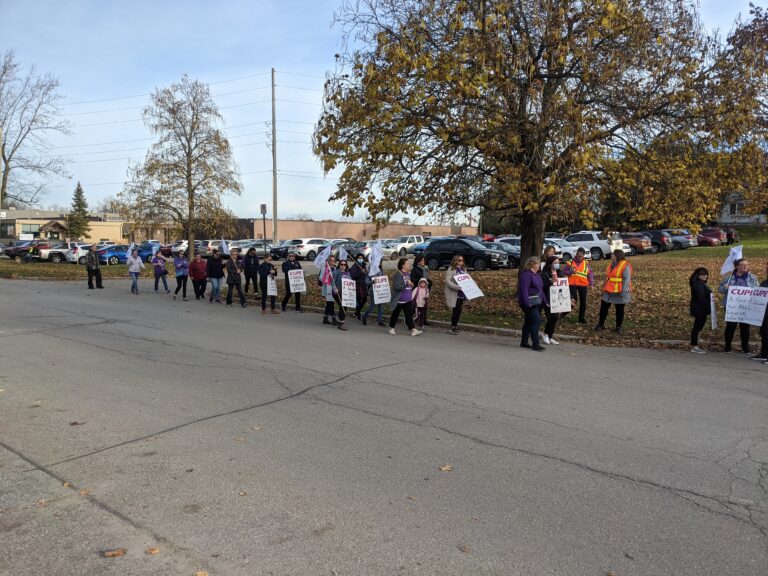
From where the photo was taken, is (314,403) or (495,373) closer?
(314,403)

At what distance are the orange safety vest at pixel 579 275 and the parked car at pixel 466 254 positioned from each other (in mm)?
14635

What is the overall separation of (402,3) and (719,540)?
489 inches

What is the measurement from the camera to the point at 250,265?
18016 millimetres

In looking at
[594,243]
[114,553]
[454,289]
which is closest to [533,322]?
[454,289]

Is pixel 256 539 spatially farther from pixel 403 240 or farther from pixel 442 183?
pixel 403 240

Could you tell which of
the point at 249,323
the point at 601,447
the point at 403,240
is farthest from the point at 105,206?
the point at 601,447

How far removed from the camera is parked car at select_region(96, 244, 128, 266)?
38094 mm

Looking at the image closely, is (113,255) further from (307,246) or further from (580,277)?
(580,277)

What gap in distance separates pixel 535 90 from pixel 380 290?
17.4 ft

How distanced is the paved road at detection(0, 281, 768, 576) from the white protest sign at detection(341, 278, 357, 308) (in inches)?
171

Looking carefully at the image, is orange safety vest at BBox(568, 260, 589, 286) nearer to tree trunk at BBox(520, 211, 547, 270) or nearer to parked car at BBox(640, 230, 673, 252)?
tree trunk at BBox(520, 211, 547, 270)

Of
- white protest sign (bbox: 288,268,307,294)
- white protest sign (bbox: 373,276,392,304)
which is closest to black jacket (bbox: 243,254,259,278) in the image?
white protest sign (bbox: 288,268,307,294)

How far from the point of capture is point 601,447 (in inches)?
203

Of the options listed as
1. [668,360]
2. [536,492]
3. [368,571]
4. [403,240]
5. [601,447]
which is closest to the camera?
[368,571]
